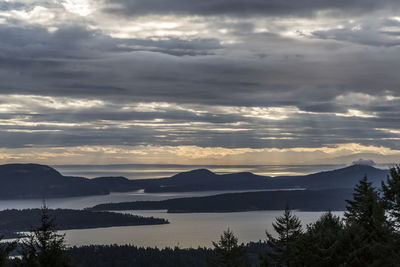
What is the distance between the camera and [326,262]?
51.5 metres

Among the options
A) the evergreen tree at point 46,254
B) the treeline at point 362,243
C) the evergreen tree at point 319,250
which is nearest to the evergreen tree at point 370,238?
the treeline at point 362,243

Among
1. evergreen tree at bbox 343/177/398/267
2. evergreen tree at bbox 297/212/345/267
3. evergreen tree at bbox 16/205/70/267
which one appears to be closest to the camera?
evergreen tree at bbox 16/205/70/267

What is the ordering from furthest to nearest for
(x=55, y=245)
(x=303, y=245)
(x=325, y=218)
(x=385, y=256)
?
(x=325, y=218), (x=303, y=245), (x=385, y=256), (x=55, y=245)

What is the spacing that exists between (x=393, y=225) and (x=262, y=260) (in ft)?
51.4

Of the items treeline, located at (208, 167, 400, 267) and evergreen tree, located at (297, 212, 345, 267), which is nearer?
treeline, located at (208, 167, 400, 267)

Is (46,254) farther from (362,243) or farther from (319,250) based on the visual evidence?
(362,243)

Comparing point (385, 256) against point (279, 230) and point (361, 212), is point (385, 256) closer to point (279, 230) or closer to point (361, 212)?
point (361, 212)

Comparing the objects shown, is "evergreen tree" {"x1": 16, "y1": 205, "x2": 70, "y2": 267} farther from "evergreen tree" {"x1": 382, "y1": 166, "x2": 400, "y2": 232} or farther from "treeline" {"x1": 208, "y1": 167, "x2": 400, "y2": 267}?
"evergreen tree" {"x1": 382, "y1": 166, "x2": 400, "y2": 232}

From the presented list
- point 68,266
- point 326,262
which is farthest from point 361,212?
point 68,266

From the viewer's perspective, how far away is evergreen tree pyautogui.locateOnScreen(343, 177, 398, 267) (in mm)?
49250

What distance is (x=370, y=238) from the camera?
5319 centimetres

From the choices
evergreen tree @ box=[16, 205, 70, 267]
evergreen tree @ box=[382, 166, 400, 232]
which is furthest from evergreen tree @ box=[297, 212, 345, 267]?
evergreen tree @ box=[16, 205, 70, 267]

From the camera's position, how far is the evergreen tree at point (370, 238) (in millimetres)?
49250

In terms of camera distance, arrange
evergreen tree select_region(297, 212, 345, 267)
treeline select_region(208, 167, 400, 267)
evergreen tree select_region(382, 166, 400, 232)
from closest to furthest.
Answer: treeline select_region(208, 167, 400, 267) → evergreen tree select_region(297, 212, 345, 267) → evergreen tree select_region(382, 166, 400, 232)
